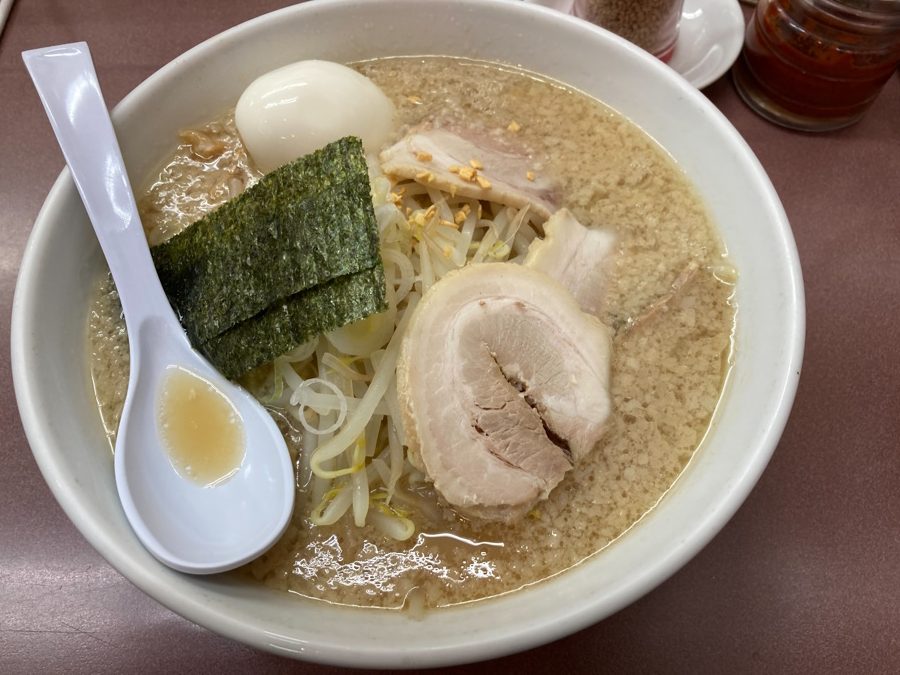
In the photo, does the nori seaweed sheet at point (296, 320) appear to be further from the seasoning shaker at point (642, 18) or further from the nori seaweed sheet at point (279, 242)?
the seasoning shaker at point (642, 18)

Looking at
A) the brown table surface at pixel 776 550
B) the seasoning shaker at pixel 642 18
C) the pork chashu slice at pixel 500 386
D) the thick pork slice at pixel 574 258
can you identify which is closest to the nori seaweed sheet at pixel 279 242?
the pork chashu slice at pixel 500 386

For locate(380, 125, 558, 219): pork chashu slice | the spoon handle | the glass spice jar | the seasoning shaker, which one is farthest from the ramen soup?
the glass spice jar

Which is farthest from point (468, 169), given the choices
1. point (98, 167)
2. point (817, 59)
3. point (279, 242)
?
point (817, 59)

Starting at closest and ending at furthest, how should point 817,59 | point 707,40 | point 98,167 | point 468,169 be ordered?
1. point 98,167
2. point 468,169
3. point 817,59
4. point 707,40

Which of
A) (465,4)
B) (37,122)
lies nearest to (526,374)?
(465,4)

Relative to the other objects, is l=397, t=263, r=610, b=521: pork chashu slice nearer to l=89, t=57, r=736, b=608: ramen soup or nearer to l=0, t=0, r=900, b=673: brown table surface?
l=89, t=57, r=736, b=608: ramen soup

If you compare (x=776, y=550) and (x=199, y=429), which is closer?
(x=199, y=429)

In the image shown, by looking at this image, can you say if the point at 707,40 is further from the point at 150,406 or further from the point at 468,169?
the point at 150,406
